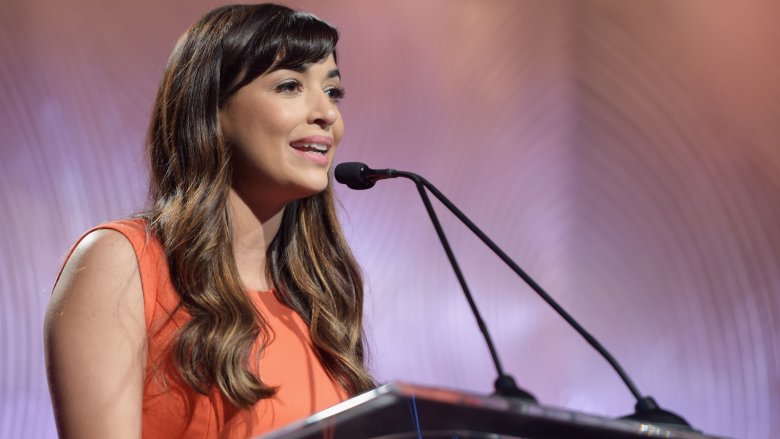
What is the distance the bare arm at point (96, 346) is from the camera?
156 centimetres

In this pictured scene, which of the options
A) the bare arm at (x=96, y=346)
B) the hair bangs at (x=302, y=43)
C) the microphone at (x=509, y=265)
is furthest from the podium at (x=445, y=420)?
the hair bangs at (x=302, y=43)

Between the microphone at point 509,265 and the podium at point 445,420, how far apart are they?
0.99 feet

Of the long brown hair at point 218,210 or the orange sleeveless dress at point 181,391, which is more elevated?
the long brown hair at point 218,210

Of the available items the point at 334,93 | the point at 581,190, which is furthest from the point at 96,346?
the point at 581,190

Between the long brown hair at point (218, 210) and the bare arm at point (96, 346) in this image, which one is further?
the long brown hair at point (218, 210)

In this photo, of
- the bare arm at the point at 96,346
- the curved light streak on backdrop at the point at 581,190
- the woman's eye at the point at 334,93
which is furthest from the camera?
the curved light streak on backdrop at the point at 581,190

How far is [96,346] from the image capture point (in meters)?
1.58

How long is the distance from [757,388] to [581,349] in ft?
1.90

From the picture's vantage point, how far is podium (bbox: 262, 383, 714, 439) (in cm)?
84

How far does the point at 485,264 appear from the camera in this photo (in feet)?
10.7

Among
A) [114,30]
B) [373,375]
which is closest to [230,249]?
[373,375]

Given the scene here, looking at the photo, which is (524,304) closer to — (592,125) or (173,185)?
(592,125)

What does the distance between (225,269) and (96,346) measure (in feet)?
1.03

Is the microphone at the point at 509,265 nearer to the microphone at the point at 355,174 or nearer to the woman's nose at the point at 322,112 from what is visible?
the microphone at the point at 355,174
